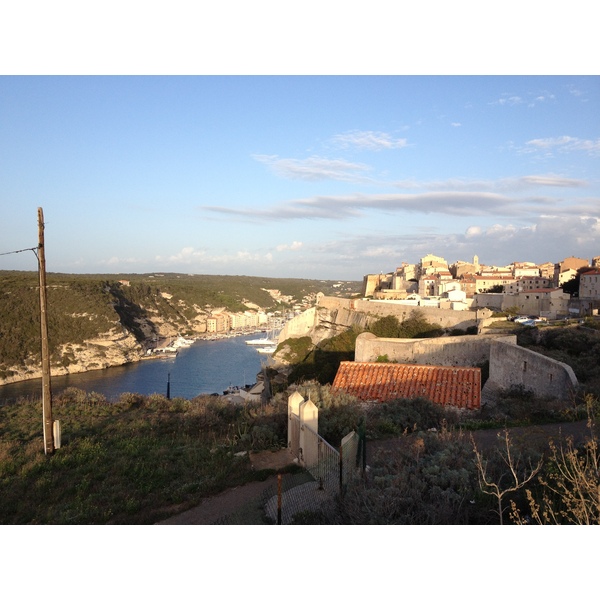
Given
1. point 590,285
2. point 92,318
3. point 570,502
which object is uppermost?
point 590,285

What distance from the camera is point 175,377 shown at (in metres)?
46.7

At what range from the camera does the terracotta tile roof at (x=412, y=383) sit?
26.8 ft

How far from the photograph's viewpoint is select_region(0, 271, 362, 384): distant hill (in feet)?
149

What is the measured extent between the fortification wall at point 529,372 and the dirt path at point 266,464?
220 cm

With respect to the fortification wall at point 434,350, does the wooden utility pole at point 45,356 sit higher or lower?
higher

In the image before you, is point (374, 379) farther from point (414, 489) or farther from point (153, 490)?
point (414, 489)

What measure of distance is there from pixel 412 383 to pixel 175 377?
41.1 m

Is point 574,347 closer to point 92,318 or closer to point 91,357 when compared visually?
point 91,357

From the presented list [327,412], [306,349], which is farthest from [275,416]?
[306,349]

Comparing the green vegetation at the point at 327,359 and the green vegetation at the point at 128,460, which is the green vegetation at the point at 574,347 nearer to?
the green vegetation at the point at 128,460

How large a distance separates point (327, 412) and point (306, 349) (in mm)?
21858

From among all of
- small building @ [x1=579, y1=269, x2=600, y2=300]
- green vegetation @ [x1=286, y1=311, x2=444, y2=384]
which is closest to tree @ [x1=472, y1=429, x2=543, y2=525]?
green vegetation @ [x1=286, y1=311, x2=444, y2=384]

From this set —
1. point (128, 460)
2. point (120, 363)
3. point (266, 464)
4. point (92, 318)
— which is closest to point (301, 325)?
point (128, 460)

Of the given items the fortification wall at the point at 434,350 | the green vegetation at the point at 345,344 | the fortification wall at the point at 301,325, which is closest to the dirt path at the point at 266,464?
the fortification wall at the point at 434,350
